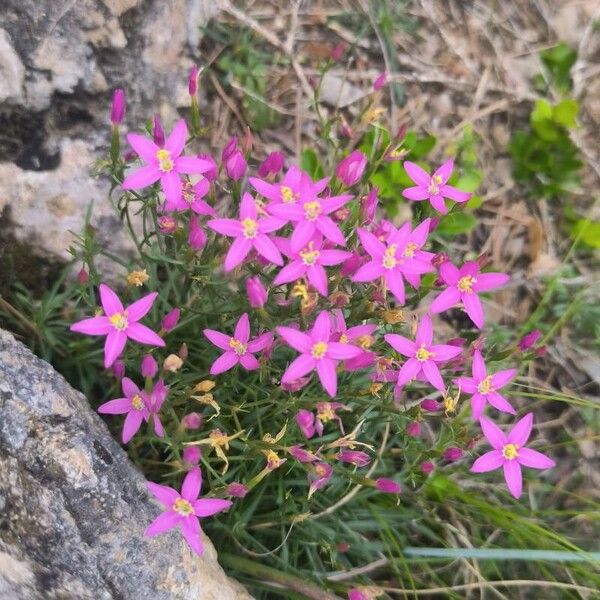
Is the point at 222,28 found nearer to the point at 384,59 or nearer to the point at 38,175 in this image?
the point at 384,59

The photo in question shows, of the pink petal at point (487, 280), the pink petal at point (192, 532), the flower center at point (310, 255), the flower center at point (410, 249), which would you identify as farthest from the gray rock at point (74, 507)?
the pink petal at point (487, 280)

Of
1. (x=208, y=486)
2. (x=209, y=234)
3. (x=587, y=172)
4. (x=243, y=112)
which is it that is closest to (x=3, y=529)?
(x=208, y=486)

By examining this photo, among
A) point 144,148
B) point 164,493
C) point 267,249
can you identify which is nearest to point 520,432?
point 267,249

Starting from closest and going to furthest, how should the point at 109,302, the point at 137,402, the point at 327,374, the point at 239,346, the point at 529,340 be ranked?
the point at 327,374 → the point at 109,302 → the point at 239,346 → the point at 137,402 → the point at 529,340

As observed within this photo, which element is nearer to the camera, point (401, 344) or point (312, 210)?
point (312, 210)

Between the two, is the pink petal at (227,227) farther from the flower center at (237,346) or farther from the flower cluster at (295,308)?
the flower center at (237,346)

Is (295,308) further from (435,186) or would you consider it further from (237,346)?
(435,186)
